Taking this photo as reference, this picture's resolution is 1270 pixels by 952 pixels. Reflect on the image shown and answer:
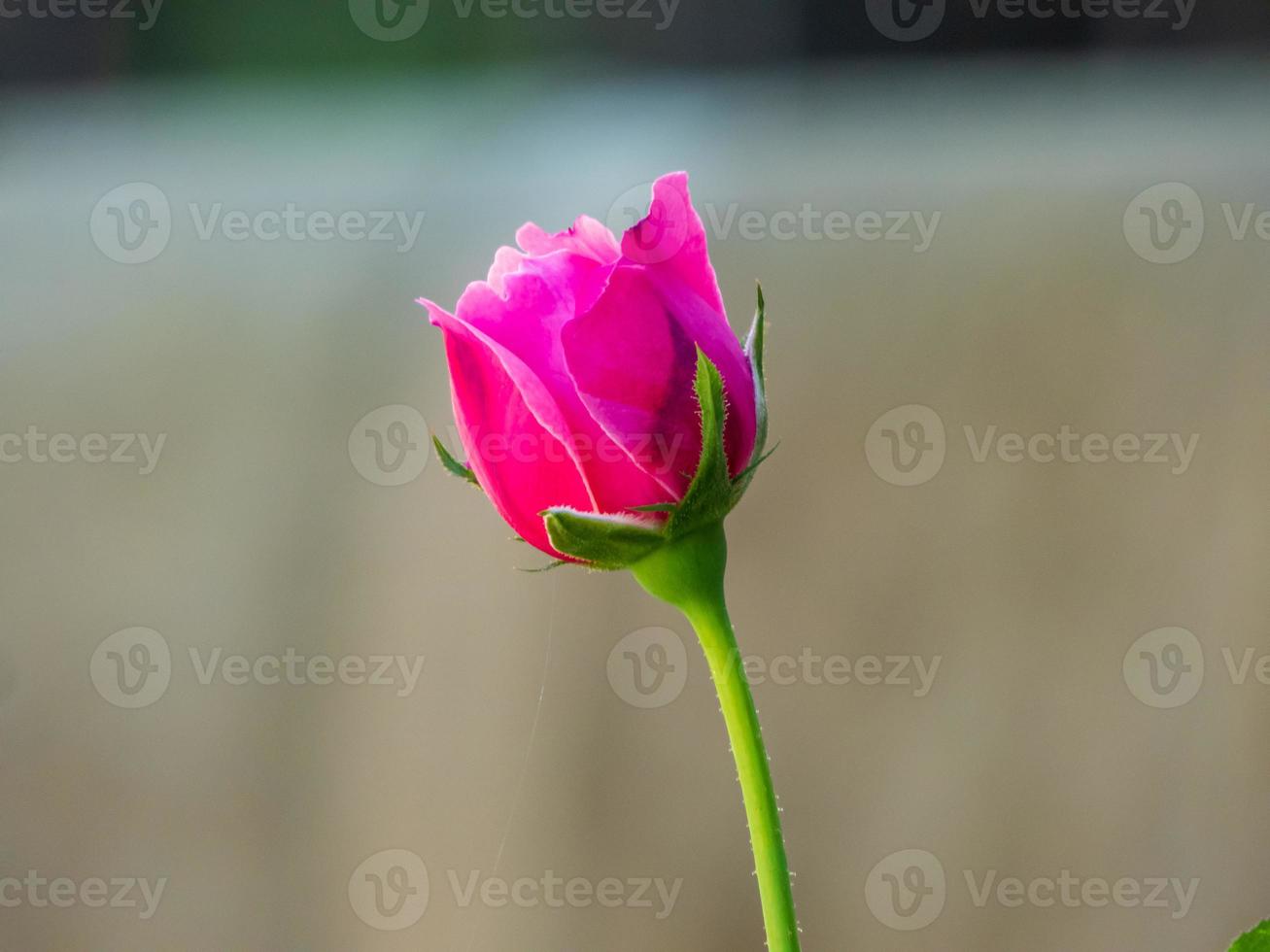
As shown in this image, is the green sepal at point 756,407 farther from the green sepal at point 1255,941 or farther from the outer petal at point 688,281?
the green sepal at point 1255,941

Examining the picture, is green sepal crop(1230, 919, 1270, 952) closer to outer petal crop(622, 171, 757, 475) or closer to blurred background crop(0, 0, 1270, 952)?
outer petal crop(622, 171, 757, 475)

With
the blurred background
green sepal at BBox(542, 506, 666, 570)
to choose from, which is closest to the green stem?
green sepal at BBox(542, 506, 666, 570)

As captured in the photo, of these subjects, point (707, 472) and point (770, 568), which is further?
point (770, 568)

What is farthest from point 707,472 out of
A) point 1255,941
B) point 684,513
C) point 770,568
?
point 770,568

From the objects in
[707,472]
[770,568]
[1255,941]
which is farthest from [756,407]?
[770,568]

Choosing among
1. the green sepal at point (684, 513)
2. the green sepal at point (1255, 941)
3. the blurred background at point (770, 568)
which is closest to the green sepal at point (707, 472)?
the green sepal at point (684, 513)

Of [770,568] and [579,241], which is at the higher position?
[579,241]

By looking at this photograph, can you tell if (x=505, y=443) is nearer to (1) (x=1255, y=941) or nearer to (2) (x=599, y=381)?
(2) (x=599, y=381)

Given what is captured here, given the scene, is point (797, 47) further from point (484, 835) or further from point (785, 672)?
point (484, 835)
